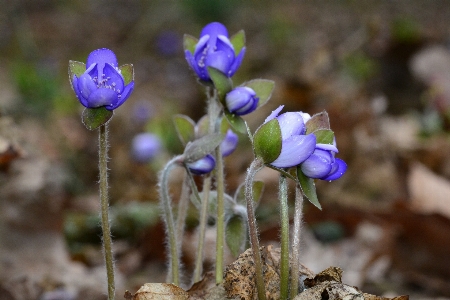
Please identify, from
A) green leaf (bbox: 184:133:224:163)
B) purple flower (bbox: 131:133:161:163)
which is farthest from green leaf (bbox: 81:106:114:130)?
purple flower (bbox: 131:133:161:163)

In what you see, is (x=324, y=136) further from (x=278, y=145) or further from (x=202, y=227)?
(x=202, y=227)

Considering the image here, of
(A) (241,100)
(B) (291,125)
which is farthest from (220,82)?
(B) (291,125)

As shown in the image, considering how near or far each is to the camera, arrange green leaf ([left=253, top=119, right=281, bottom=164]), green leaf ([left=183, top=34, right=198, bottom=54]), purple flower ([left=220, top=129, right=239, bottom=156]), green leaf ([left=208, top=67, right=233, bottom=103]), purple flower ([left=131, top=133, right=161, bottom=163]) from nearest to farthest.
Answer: green leaf ([left=253, top=119, right=281, bottom=164]), green leaf ([left=208, top=67, right=233, bottom=103]), green leaf ([left=183, top=34, right=198, bottom=54]), purple flower ([left=220, top=129, right=239, bottom=156]), purple flower ([left=131, top=133, right=161, bottom=163])

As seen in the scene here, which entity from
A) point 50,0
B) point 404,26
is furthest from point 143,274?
point 50,0

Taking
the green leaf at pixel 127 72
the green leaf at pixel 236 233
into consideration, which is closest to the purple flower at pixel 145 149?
the green leaf at pixel 236 233

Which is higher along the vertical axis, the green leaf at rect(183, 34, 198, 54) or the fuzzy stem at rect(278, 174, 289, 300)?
the green leaf at rect(183, 34, 198, 54)

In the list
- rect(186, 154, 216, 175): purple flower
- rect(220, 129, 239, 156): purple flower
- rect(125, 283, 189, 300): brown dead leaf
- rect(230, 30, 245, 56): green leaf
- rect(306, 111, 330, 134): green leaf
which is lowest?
rect(125, 283, 189, 300): brown dead leaf

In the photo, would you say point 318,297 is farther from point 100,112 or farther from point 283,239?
point 100,112

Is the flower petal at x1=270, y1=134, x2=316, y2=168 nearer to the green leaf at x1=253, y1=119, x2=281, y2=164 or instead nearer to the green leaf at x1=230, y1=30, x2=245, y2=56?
the green leaf at x1=253, y1=119, x2=281, y2=164
